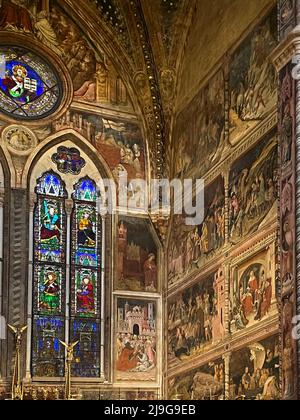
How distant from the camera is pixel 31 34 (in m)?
21.6

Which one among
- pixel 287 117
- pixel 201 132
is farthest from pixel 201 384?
pixel 287 117

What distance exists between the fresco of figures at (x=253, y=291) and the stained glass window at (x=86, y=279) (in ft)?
12.3

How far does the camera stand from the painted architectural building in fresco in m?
17.8

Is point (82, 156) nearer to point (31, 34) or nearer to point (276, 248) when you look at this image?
point (31, 34)

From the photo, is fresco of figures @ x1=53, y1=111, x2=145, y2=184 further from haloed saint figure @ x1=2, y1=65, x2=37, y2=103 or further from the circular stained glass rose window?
haloed saint figure @ x1=2, y1=65, x2=37, y2=103

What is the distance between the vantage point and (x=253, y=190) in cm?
1762

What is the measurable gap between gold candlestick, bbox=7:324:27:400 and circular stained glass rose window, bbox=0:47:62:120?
4475 mm

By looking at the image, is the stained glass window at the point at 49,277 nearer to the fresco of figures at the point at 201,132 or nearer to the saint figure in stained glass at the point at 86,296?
the saint figure in stained glass at the point at 86,296

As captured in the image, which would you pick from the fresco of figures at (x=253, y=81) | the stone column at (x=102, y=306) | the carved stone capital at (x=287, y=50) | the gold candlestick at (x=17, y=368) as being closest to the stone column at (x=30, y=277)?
the gold candlestick at (x=17, y=368)

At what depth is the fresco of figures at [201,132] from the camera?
1947 centimetres

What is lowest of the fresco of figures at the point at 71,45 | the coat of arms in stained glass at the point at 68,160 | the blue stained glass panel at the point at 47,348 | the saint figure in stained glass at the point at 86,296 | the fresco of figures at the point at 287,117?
the blue stained glass panel at the point at 47,348

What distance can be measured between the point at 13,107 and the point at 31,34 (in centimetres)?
173

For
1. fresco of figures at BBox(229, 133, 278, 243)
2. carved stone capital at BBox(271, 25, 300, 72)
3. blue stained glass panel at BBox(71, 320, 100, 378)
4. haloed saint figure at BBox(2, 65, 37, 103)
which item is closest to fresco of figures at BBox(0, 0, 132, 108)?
haloed saint figure at BBox(2, 65, 37, 103)
